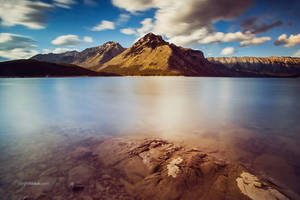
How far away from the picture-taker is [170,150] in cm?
751

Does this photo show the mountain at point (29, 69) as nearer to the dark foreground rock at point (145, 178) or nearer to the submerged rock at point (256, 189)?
the dark foreground rock at point (145, 178)

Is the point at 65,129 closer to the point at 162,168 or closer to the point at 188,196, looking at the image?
the point at 162,168

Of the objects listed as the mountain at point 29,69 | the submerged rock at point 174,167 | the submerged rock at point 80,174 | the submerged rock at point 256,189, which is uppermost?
the mountain at point 29,69

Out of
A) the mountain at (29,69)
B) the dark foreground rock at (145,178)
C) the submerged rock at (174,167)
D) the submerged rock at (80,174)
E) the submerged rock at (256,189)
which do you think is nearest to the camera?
the submerged rock at (256,189)

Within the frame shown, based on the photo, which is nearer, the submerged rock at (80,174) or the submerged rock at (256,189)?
the submerged rock at (256,189)

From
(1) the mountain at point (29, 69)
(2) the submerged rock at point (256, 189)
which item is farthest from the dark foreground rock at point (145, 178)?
(1) the mountain at point (29, 69)

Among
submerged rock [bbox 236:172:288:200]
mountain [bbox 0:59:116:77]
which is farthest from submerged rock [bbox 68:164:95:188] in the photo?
mountain [bbox 0:59:116:77]

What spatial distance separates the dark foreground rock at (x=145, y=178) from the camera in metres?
4.79

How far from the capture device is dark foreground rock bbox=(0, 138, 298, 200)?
4.79 m

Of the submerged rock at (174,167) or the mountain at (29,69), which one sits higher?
the mountain at (29,69)

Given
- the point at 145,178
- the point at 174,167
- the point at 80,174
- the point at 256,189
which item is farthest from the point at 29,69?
the point at 256,189

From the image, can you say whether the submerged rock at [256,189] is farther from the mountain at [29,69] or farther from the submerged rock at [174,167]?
the mountain at [29,69]

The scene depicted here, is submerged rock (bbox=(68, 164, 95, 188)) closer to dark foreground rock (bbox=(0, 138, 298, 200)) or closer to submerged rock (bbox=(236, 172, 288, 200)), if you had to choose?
dark foreground rock (bbox=(0, 138, 298, 200))

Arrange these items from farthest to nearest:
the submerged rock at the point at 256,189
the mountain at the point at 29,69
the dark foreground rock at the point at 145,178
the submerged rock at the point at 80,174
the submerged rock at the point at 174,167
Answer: the mountain at the point at 29,69 → the submerged rock at the point at 174,167 → the submerged rock at the point at 80,174 → the dark foreground rock at the point at 145,178 → the submerged rock at the point at 256,189
